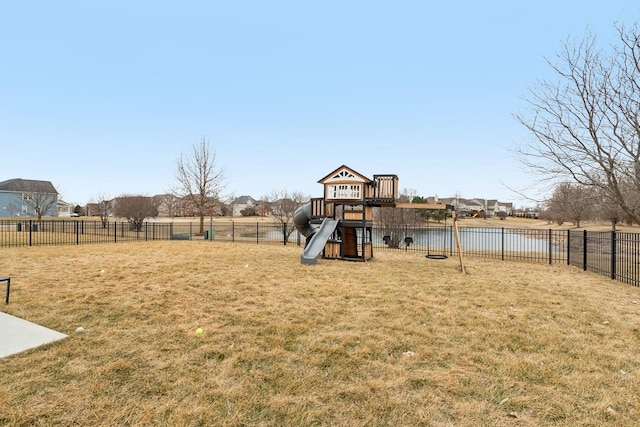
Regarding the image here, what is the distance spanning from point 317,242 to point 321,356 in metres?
8.07

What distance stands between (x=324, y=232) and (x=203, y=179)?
18955 millimetres

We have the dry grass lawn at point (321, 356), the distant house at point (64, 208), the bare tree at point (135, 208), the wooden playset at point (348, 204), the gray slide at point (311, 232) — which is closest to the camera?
the dry grass lawn at point (321, 356)

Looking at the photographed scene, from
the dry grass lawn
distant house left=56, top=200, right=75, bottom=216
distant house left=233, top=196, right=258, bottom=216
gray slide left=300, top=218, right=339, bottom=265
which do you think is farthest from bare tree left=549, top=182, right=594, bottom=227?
distant house left=233, top=196, right=258, bottom=216

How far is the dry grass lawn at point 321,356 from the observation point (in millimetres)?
2467

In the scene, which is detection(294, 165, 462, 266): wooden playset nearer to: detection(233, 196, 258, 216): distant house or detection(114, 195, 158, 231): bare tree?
detection(114, 195, 158, 231): bare tree

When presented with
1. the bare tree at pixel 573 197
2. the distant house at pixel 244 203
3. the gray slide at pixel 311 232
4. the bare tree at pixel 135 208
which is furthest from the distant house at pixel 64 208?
the bare tree at pixel 573 197

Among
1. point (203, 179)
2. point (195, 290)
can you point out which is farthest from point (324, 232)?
point (203, 179)

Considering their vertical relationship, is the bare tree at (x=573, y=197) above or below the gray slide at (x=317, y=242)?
above

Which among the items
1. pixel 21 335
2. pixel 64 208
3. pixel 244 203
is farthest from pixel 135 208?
pixel 244 203

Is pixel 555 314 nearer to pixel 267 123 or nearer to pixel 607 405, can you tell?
pixel 607 405

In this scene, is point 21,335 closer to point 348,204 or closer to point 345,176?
point 348,204

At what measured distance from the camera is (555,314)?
531 cm

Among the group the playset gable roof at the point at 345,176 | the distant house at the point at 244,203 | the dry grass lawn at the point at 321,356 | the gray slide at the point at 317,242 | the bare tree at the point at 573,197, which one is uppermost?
the distant house at the point at 244,203

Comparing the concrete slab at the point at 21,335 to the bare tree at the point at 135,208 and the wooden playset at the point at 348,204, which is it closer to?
the wooden playset at the point at 348,204
